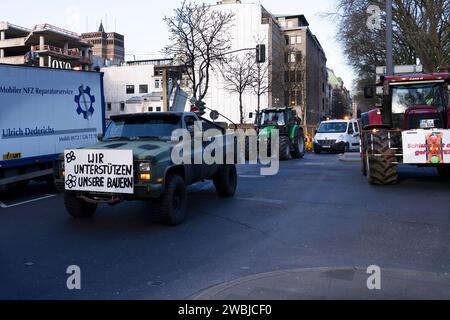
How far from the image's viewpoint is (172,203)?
7.84m

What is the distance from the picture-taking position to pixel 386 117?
1381cm


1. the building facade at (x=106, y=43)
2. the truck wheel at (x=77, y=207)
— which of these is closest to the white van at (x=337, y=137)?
the truck wheel at (x=77, y=207)

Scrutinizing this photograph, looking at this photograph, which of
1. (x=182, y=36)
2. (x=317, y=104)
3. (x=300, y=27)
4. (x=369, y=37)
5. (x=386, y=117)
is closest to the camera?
(x=386, y=117)

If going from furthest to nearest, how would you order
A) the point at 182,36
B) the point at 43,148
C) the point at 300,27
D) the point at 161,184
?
the point at 300,27
the point at 182,36
the point at 43,148
the point at 161,184

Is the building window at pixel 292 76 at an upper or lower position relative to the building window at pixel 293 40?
lower

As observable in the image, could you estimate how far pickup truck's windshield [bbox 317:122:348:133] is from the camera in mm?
27794

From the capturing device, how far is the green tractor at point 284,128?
2228 cm

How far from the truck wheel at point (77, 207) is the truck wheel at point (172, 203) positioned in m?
1.43

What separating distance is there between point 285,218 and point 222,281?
354cm

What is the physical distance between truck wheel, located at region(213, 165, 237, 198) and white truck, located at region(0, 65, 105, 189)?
3.81 m

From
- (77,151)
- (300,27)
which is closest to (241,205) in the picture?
(77,151)

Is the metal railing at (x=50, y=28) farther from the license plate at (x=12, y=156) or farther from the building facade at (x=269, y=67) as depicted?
the license plate at (x=12, y=156)

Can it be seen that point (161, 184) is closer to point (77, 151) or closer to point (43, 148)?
point (77, 151)

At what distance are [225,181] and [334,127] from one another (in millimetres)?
18805
